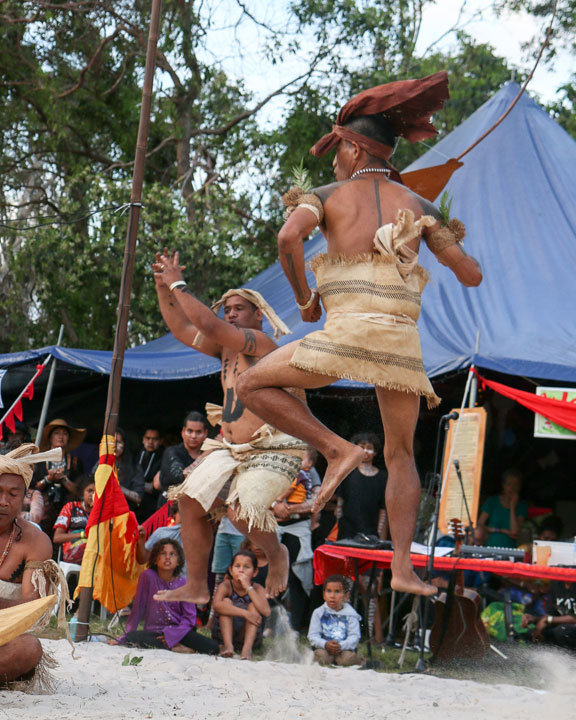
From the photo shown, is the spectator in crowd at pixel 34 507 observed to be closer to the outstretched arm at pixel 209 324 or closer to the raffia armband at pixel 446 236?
the outstretched arm at pixel 209 324

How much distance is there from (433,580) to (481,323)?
2403 mm

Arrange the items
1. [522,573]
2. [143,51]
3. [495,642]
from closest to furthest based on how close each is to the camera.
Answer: [522,573], [495,642], [143,51]

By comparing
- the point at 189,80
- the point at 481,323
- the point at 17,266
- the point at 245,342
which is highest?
the point at 189,80

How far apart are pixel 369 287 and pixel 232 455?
1.51 meters

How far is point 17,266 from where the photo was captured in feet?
47.2

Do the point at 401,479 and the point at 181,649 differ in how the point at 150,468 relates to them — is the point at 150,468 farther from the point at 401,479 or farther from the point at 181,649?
the point at 401,479

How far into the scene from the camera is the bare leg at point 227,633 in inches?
251

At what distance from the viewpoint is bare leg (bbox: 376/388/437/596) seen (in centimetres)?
388

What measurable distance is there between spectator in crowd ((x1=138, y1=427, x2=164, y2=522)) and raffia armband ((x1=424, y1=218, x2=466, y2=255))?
200 inches

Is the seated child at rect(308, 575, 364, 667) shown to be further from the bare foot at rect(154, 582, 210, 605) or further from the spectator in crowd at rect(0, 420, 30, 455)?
the spectator in crowd at rect(0, 420, 30, 455)

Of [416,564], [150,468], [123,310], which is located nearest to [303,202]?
[123,310]

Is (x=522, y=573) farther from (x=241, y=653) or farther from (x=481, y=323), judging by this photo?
(x=481, y=323)

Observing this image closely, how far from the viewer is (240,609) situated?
655 cm

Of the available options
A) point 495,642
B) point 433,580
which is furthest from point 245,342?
point 495,642
